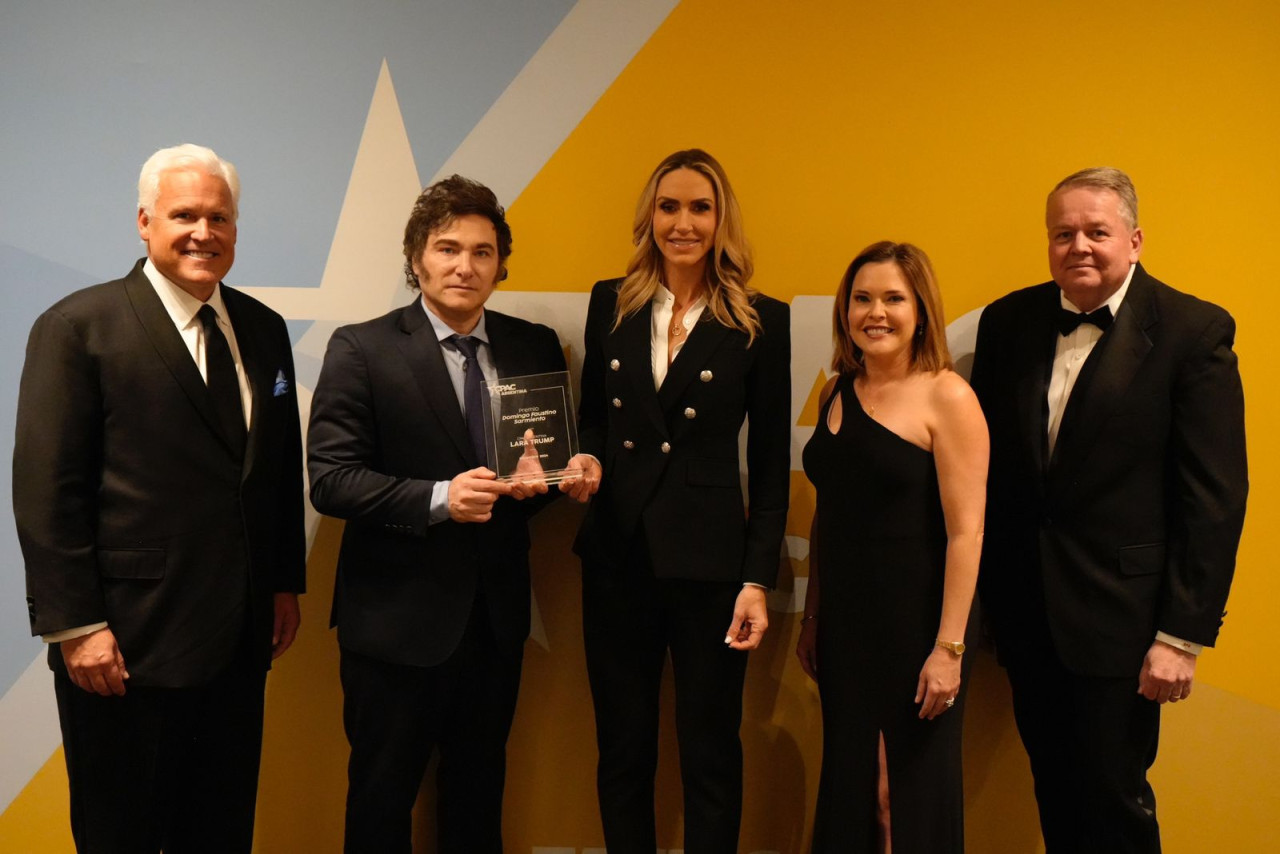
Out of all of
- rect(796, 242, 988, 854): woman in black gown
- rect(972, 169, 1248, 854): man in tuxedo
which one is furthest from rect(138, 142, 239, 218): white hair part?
rect(972, 169, 1248, 854): man in tuxedo

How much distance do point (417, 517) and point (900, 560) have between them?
1274 millimetres

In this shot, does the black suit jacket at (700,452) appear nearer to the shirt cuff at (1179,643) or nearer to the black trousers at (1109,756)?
the black trousers at (1109,756)

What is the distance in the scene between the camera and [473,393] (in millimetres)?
2551

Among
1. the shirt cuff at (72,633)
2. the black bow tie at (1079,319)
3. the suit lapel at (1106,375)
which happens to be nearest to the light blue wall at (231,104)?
the shirt cuff at (72,633)

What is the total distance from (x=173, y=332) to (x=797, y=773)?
244 cm

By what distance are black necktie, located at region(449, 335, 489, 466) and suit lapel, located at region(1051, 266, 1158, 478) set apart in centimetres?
164

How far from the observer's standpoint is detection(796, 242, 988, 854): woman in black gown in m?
2.25

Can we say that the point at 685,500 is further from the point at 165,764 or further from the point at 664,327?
the point at 165,764

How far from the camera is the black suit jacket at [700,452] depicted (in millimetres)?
2490

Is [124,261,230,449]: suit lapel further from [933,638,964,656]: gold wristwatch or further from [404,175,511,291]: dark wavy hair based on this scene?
[933,638,964,656]: gold wristwatch

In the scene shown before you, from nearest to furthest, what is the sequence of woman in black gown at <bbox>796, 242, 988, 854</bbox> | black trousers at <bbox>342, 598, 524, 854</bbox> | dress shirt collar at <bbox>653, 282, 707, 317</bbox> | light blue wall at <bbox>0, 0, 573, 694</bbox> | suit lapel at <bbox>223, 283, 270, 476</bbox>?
woman in black gown at <bbox>796, 242, 988, 854</bbox> < suit lapel at <bbox>223, 283, 270, 476</bbox> < black trousers at <bbox>342, 598, 524, 854</bbox> < dress shirt collar at <bbox>653, 282, 707, 317</bbox> < light blue wall at <bbox>0, 0, 573, 694</bbox>

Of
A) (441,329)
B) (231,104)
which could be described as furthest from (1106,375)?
(231,104)

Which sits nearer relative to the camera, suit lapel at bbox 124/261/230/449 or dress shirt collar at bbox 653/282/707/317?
suit lapel at bbox 124/261/230/449

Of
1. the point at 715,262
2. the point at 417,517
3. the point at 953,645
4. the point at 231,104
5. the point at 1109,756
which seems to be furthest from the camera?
the point at 231,104
